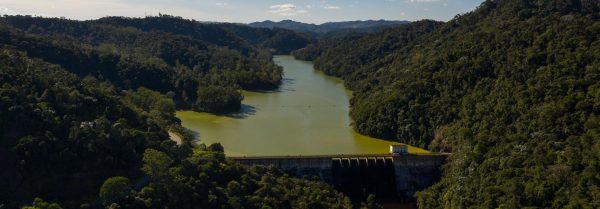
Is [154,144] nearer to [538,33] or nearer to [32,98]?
[32,98]

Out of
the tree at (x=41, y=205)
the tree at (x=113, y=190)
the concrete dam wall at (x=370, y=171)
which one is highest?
the tree at (x=113, y=190)

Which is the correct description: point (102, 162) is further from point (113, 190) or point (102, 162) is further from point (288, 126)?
point (288, 126)

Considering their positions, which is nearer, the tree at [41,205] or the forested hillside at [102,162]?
the tree at [41,205]

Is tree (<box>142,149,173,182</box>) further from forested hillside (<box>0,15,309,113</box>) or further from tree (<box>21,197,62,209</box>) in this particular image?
forested hillside (<box>0,15,309,113</box>)

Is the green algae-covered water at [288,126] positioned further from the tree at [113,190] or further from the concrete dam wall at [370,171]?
the tree at [113,190]

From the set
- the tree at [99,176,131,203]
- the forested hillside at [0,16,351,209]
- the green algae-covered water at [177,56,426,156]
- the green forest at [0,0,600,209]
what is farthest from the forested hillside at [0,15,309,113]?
the tree at [99,176,131,203]

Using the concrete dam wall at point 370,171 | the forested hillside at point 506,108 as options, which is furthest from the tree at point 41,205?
the forested hillside at point 506,108

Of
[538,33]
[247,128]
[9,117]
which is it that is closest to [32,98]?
[9,117]
